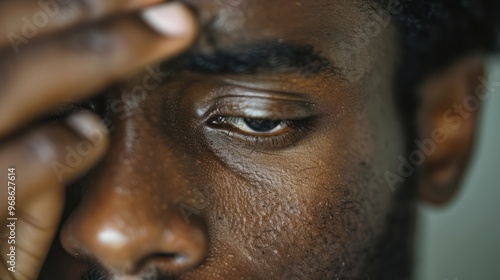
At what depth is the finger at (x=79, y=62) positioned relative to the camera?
726 mm

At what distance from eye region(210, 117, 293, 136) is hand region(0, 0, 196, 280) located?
0.24 m

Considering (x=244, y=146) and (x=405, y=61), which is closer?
(x=244, y=146)

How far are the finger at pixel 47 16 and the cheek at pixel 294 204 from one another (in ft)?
1.03

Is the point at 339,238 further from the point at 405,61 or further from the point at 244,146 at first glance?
the point at 405,61

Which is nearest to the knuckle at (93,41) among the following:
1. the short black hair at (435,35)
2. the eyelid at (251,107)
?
the eyelid at (251,107)

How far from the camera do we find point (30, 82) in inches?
28.7

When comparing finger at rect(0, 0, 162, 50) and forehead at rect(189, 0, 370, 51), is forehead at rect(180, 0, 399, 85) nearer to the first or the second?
forehead at rect(189, 0, 370, 51)

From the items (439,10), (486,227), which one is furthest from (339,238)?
(486,227)

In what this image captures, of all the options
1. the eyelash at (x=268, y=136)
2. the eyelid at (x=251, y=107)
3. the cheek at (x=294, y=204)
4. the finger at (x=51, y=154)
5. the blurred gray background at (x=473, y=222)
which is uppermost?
the finger at (x=51, y=154)

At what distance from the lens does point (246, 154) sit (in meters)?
1.01

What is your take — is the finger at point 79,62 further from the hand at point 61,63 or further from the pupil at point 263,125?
the pupil at point 263,125

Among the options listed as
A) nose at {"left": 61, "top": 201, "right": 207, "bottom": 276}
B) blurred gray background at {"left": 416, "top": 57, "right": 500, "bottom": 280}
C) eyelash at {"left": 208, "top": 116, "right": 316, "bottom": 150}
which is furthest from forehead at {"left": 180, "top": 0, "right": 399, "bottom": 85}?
blurred gray background at {"left": 416, "top": 57, "right": 500, "bottom": 280}

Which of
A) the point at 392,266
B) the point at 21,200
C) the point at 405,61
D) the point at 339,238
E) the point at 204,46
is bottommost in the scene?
the point at 392,266

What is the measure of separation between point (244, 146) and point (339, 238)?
23cm
